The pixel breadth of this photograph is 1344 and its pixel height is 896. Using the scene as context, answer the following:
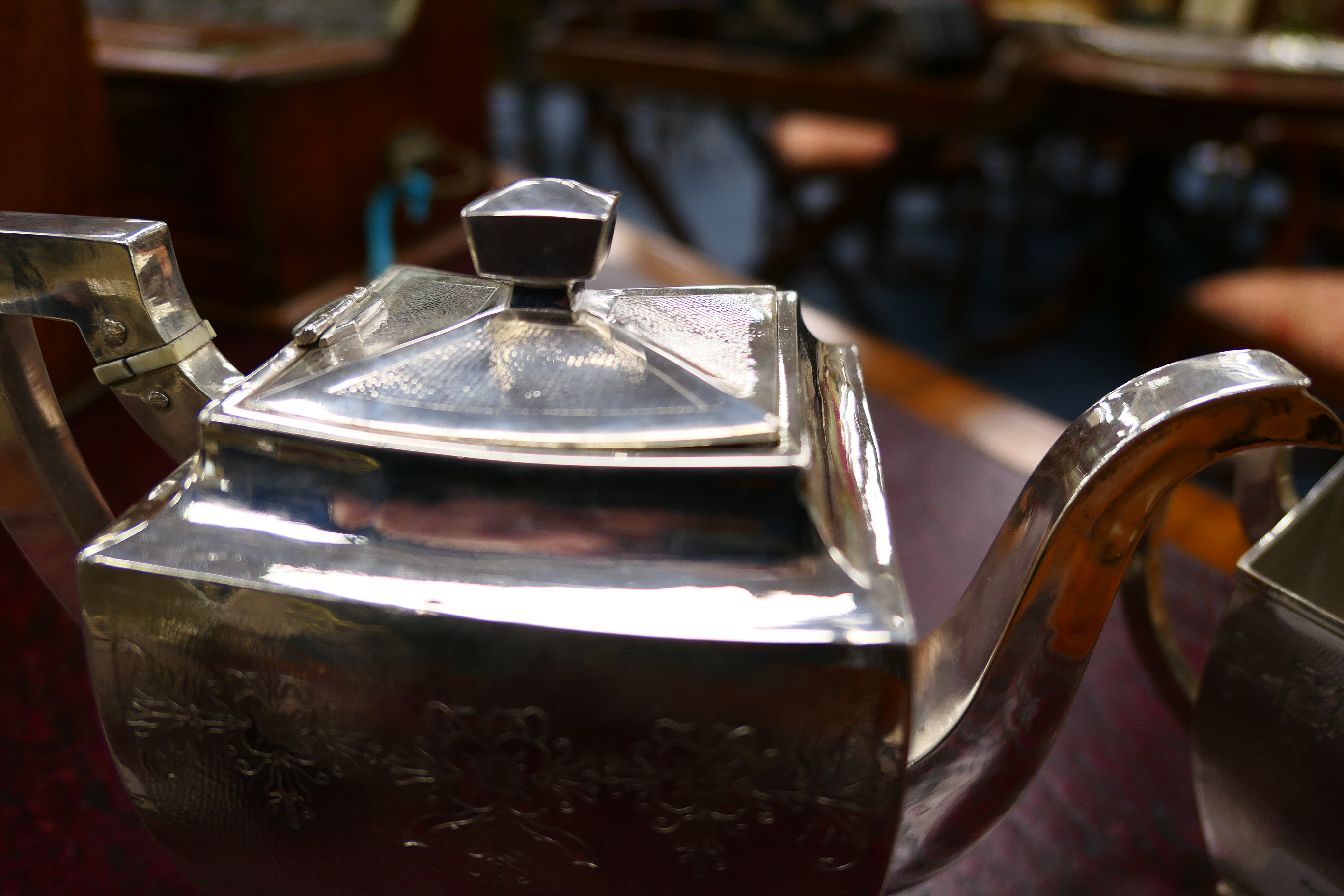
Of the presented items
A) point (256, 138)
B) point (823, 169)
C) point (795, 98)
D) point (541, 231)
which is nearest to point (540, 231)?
point (541, 231)

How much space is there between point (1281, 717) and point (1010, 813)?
0.15 m

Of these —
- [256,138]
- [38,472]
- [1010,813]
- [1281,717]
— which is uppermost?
[256,138]

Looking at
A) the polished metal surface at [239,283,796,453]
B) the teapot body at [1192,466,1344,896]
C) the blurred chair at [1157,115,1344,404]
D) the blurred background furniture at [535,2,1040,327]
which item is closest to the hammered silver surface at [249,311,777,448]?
the polished metal surface at [239,283,796,453]

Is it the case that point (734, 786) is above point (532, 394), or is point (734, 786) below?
below

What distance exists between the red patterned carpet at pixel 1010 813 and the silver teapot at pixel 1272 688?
6 centimetres

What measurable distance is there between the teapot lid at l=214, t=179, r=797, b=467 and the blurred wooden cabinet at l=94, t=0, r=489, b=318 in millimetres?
589

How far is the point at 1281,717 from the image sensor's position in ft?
1.28

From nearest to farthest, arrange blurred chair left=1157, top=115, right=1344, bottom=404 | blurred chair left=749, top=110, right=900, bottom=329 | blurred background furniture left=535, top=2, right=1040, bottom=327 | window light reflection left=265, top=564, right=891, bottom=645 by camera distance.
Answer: window light reflection left=265, top=564, right=891, bottom=645
blurred chair left=1157, top=115, right=1344, bottom=404
blurred background furniture left=535, top=2, right=1040, bottom=327
blurred chair left=749, top=110, right=900, bottom=329

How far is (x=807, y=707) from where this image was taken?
0.29m

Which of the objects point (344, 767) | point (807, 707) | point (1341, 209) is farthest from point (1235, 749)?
point (1341, 209)

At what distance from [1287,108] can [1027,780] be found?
2.11 m

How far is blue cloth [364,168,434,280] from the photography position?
1020 millimetres

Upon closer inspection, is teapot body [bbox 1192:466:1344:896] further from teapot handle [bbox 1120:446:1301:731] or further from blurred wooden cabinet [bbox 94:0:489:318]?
blurred wooden cabinet [bbox 94:0:489:318]

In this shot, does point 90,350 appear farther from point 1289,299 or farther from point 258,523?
point 1289,299
